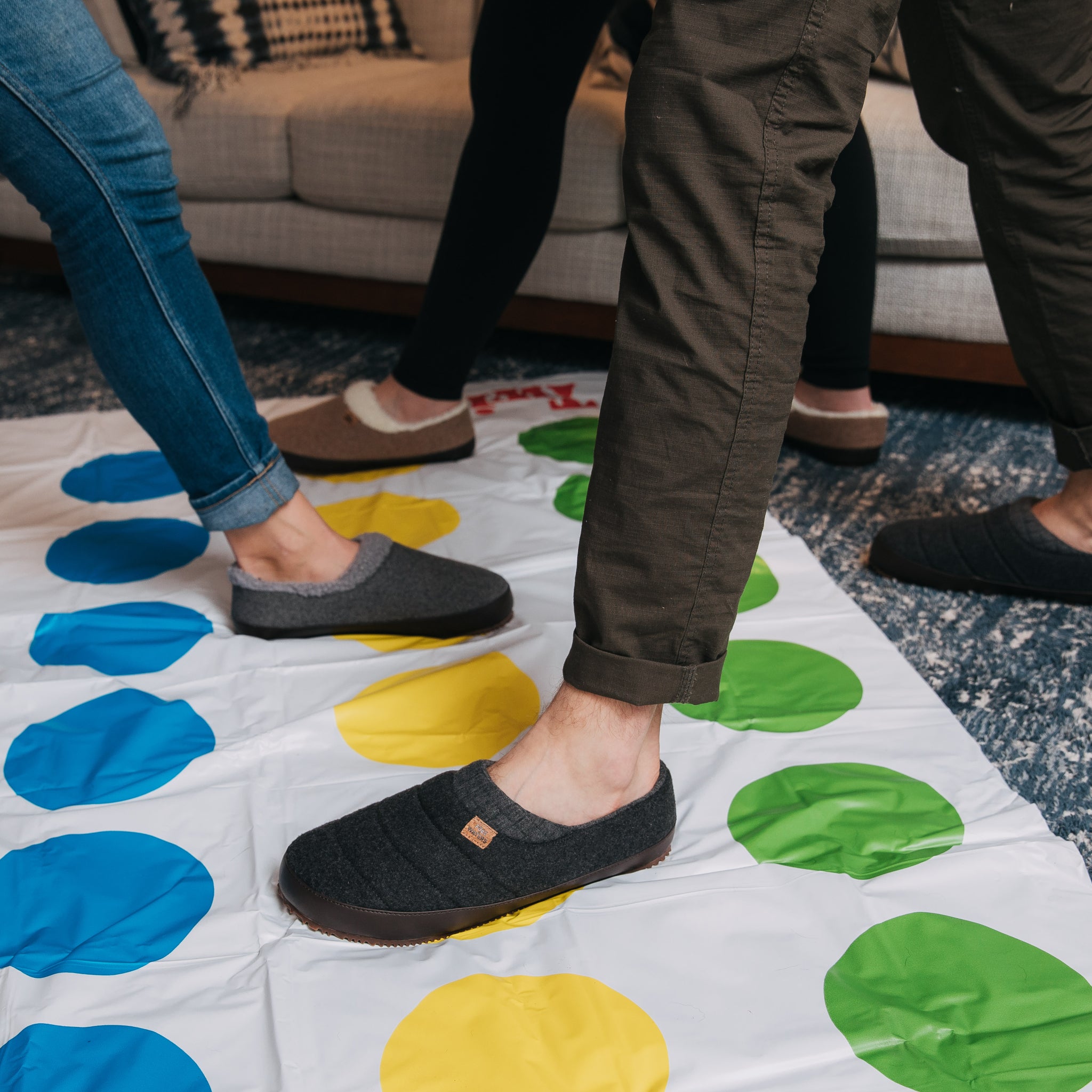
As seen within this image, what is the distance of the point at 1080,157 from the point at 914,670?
44cm

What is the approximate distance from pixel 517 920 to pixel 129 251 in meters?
0.52

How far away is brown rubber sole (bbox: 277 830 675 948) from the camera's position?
0.54 meters

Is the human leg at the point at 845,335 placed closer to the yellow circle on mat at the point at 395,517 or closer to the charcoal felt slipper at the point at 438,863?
the yellow circle on mat at the point at 395,517

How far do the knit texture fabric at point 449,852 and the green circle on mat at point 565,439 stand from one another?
0.63 metres

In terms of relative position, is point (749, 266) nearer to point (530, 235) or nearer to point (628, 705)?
point (628, 705)

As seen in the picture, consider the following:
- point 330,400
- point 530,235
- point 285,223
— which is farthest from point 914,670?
point 285,223

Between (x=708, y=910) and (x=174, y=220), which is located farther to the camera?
(x=174, y=220)

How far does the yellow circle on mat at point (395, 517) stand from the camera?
3.29ft

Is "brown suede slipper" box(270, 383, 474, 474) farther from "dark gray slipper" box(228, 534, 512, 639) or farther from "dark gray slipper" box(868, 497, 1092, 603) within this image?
"dark gray slipper" box(868, 497, 1092, 603)

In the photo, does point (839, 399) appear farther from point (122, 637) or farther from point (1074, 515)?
point (122, 637)

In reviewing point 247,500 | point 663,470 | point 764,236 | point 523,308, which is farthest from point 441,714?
point 523,308

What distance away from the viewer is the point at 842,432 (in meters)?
1.19

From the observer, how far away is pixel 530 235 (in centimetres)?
105

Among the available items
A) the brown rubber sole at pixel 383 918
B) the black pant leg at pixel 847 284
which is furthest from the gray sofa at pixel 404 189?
the brown rubber sole at pixel 383 918
